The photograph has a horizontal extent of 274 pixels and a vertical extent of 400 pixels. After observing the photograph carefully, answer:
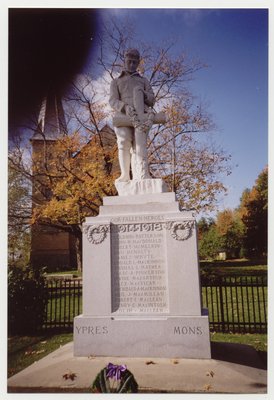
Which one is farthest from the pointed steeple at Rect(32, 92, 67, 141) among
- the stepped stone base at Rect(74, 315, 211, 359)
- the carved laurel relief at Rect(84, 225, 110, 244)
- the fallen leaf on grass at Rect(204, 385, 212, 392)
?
the fallen leaf on grass at Rect(204, 385, 212, 392)

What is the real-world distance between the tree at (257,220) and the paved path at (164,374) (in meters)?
22.8

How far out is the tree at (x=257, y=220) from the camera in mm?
27300

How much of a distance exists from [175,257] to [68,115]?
44.3ft

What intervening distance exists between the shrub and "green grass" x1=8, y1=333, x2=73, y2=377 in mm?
471

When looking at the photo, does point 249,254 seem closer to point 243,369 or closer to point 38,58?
point 38,58

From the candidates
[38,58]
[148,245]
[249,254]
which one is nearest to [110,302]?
[148,245]

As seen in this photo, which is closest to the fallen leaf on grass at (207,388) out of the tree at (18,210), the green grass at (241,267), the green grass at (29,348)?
the green grass at (29,348)

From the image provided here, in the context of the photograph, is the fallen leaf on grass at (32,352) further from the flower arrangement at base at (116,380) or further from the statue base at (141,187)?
the flower arrangement at base at (116,380)

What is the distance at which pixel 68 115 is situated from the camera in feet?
56.7

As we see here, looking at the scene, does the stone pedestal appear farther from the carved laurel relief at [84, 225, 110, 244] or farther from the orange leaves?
the orange leaves

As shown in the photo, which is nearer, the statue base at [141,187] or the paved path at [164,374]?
the paved path at [164,374]

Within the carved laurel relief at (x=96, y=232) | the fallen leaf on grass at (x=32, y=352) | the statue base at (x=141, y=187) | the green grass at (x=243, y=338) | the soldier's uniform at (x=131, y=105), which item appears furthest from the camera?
the green grass at (x=243, y=338)

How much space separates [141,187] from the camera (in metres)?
6.35

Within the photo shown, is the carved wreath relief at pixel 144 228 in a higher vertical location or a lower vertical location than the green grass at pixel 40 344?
higher
